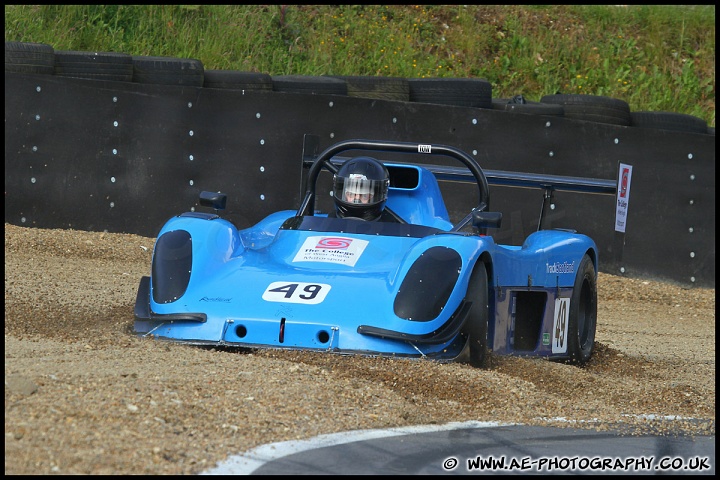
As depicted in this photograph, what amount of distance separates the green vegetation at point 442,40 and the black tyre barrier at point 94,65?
3127mm

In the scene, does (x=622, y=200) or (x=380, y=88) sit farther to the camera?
(x=380, y=88)

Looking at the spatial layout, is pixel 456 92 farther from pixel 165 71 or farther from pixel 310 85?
pixel 165 71

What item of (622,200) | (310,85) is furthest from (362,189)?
(310,85)

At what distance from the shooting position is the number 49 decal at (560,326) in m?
6.77

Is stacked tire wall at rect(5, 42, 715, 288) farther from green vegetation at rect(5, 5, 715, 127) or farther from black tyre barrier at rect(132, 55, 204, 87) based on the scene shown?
green vegetation at rect(5, 5, 715, 127)

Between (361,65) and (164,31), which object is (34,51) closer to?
(164,31)

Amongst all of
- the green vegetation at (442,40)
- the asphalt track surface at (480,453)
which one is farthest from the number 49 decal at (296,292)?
the green vegetation at (442,40)

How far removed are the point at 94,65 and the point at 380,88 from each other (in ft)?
9.07

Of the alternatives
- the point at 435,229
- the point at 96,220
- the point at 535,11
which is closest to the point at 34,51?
the point at 96,220

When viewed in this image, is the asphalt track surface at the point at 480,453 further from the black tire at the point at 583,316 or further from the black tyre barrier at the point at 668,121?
the black tyre barrier at the point at 668,121

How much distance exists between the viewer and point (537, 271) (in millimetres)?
6672

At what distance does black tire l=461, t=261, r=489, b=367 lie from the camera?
221 inches

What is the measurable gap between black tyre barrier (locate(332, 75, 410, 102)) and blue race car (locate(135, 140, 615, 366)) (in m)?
3.80

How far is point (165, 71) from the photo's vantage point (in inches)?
409
